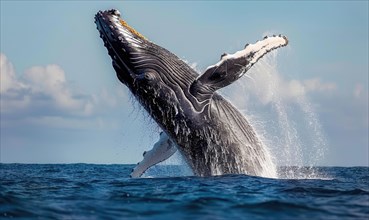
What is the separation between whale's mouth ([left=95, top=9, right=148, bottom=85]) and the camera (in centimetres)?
1159

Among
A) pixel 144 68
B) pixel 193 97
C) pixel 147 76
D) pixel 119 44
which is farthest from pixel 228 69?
pixel 119 44

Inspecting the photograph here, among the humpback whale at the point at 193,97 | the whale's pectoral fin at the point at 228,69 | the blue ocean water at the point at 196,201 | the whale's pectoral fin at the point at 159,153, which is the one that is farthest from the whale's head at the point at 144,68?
the blue ocean water at the point at 196,201

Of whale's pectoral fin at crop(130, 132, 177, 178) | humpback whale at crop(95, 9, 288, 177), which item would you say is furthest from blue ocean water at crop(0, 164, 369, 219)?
whale's pectoral fin at crop(130, 132, 177, 178)

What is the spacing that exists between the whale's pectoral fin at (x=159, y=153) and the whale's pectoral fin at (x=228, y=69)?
5.12ft

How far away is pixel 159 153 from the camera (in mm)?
12633

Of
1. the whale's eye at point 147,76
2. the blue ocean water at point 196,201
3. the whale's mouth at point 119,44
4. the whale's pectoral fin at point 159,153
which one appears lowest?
the blue ocean water at point 196,201

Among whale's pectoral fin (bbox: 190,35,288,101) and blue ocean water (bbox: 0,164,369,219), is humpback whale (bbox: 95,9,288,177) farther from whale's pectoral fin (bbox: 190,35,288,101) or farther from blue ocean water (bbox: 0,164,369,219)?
blue ocean water (bbox: 0,164,369,219)

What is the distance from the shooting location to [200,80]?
1133cm

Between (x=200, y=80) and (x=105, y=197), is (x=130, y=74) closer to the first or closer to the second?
(x=200, y=80)

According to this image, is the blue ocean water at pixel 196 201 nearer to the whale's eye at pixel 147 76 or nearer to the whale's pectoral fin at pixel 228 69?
the whale's pectoral fin at pixel 228 69

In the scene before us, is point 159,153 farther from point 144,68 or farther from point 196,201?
point 196,201

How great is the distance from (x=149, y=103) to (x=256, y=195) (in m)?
3.39

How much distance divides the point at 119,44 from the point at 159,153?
252 cm

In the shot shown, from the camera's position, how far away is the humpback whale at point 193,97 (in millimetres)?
11268
